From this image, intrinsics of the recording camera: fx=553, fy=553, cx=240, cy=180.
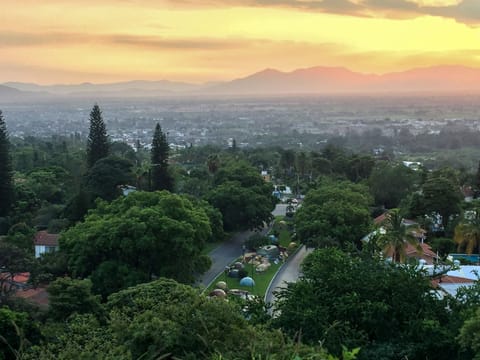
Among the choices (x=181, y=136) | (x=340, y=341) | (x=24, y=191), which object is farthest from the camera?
(x=181, y=136)

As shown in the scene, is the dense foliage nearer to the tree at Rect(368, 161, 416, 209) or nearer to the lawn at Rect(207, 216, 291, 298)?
the tree at Rect(368, 161, 416, 209)

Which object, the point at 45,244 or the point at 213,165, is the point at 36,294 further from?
the point at 213,165

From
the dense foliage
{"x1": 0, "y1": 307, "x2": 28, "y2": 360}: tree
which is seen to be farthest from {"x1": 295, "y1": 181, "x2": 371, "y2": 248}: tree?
{"x1": 0, "y1": 307, "x2": 28, "y2": 360}: tree

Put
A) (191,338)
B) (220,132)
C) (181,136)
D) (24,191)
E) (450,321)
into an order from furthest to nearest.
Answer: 1. (220,132)
2. (181,136)
3. (24,191)
4. (450,321)
5. (191,338)

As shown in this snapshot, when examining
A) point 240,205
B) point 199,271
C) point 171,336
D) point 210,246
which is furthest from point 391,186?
point 171,336

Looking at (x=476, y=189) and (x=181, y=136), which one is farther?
A: (x=181, y=136)

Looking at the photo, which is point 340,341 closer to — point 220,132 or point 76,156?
point 76,156

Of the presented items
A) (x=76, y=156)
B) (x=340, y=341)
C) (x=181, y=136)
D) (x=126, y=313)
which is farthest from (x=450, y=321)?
(x=181, y=136)
